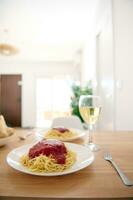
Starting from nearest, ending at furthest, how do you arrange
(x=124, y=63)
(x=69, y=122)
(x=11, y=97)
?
(x=69, y=122), (x=124, y=63), (x=11, y=97)

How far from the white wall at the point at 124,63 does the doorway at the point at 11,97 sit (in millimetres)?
5344

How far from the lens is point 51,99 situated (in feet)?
23.6

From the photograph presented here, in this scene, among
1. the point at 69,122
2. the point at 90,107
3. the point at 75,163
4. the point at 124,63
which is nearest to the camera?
the point at 75,163

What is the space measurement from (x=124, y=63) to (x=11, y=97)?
576cm

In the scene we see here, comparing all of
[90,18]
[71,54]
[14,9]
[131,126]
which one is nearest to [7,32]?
[14,9]

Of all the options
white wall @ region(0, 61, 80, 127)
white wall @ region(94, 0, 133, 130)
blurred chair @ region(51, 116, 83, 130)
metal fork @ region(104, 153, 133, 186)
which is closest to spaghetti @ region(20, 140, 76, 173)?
metal fork @ region(104, 153, 133, 186)

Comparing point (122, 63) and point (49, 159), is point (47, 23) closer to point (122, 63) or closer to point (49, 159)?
point (122, 63)

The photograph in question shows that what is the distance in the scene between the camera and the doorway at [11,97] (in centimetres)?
707

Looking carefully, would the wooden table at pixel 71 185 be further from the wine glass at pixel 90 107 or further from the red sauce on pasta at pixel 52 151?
the wine glass at pixel 90 107

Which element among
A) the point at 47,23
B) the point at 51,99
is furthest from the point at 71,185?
the point at 51,99

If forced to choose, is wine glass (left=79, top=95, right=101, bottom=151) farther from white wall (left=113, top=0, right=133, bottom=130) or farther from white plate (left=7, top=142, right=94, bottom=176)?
white wall (left=113, top=0, right=133, bottom=130)

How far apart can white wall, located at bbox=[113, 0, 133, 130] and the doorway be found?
5.34 meters

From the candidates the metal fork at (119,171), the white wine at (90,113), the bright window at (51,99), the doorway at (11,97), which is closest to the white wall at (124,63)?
the white wine at (90,113)

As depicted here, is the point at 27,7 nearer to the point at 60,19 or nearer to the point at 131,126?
the point at 60,19
